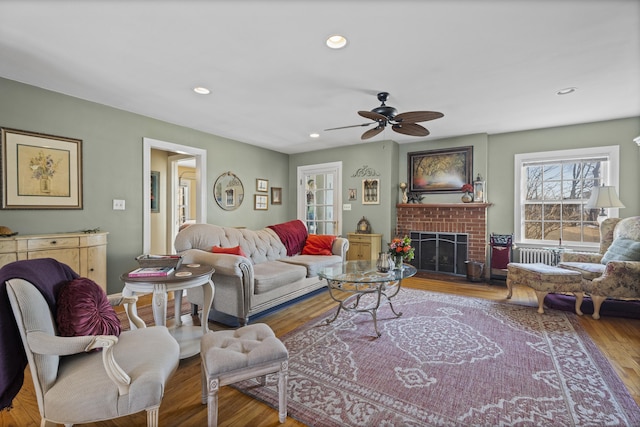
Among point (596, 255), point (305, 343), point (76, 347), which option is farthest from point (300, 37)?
point (596, 255)

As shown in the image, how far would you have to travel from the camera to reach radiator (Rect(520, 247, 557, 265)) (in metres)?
4.43

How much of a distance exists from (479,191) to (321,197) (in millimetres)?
3040

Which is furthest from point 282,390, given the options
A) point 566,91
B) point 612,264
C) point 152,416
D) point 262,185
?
point 262,185

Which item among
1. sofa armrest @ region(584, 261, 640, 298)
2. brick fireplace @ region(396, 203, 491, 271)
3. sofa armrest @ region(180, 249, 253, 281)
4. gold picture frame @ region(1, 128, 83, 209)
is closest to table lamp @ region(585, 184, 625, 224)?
sofa armrest @ region(584, 261, 640, 298)

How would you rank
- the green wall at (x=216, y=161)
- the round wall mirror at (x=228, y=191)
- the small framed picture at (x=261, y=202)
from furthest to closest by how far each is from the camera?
the small framed picture at (x=261, y=202) → the round wall mirror at (x=228, y=191) → the green wall at (x=216, y=161)

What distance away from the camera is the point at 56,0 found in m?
1.81

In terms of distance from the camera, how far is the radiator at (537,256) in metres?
4.43

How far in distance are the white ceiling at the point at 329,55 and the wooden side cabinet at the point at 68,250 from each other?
1.43 m

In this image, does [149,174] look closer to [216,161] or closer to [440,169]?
[216,161]

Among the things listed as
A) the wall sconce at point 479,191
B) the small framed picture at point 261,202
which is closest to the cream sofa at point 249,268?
the small framed picture at point 261,202

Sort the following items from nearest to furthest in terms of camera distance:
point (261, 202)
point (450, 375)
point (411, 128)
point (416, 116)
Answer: point (450, 375)
point (416, 116)
point (411, 128)
point (261, 202)

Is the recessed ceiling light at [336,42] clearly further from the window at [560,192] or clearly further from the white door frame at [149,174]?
the window at [560,192]

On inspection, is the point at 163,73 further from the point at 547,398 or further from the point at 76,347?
the point at 547,398

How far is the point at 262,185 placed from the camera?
6059 millimetres
